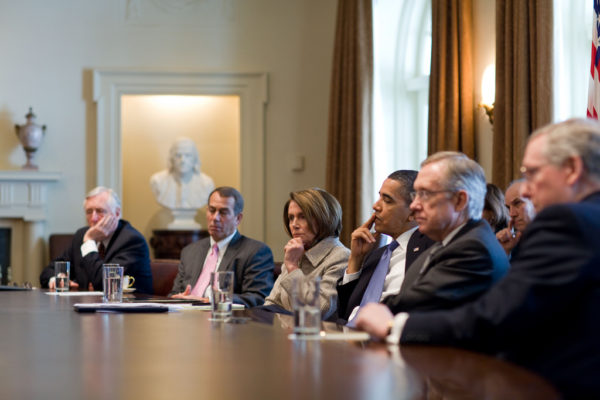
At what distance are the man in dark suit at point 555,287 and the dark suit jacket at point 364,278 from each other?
3.87ft

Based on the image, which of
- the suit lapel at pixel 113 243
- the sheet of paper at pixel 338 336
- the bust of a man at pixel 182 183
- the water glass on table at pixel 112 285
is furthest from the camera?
the bust of a man at pixel 182 183

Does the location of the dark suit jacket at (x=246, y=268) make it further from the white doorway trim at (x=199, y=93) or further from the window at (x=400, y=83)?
the white doorway trim at (x=199, y=93)

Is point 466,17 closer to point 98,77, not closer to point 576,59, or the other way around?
point 576,59

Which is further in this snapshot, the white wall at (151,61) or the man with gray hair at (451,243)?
the white wall at (151,61)

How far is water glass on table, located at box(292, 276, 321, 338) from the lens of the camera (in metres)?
2.14

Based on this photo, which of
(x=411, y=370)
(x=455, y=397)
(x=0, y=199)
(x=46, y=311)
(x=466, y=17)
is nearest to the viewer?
(x=455, y=397)

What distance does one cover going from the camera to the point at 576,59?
4734mm

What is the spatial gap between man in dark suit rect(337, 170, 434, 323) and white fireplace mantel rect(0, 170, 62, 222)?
5.04 meters

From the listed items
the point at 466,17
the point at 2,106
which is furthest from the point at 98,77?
the point at 466,17

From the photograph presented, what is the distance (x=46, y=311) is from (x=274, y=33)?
5503 mm

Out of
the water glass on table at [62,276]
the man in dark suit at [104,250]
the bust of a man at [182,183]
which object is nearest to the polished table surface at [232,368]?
the water glass on table at [62,276]

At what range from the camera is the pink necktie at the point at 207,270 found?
176 inches

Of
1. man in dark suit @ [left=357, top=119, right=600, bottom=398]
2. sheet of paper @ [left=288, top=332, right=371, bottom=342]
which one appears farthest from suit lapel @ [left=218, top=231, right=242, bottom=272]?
man in dark suit @ [left=357, top=119, right=600, bottom=398]

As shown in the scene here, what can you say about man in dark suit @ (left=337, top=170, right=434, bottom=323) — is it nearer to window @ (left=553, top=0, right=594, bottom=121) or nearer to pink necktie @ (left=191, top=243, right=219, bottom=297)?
pink necktie @ (left=191, top=243, right=219, bottom=297)
